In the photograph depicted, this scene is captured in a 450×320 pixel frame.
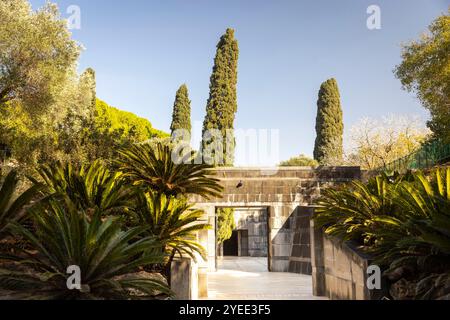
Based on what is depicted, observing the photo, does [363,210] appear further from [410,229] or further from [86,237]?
[86,237]

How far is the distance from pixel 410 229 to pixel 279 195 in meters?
11.5

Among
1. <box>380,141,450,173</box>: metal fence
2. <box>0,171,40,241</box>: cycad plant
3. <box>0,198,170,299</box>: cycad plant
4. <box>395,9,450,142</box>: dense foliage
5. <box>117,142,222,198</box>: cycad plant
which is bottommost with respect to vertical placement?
<box>0,198,170,299</box>: cycad plant

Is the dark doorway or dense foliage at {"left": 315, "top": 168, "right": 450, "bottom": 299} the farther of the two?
the dark doorway

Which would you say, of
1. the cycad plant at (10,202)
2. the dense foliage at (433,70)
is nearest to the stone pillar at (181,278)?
the cycad plant at (10,202)

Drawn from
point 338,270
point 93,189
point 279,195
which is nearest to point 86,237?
point 93,189

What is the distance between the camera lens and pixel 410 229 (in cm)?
662

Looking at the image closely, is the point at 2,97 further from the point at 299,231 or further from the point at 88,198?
the point at 299,231

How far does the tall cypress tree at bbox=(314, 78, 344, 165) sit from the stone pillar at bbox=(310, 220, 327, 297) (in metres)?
25.1

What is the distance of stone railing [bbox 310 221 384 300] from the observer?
744cm

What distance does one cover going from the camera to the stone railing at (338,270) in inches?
293

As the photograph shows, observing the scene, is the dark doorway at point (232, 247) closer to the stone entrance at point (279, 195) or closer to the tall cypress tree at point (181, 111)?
the tall cypress tree at point (181, 111)

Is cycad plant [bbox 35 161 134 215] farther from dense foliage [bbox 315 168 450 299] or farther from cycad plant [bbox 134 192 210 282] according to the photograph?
dense foliage [bbox 315 168 450 299]

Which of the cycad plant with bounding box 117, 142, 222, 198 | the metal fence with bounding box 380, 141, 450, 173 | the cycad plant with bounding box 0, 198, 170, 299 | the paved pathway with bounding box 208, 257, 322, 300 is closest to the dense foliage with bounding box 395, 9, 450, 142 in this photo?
the metal fence with bounding box 380, 141, 450, 173

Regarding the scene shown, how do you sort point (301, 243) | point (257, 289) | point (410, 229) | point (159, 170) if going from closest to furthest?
point (410, 229) → point (159, 170) → point (257, 289) → point (301, 243)
